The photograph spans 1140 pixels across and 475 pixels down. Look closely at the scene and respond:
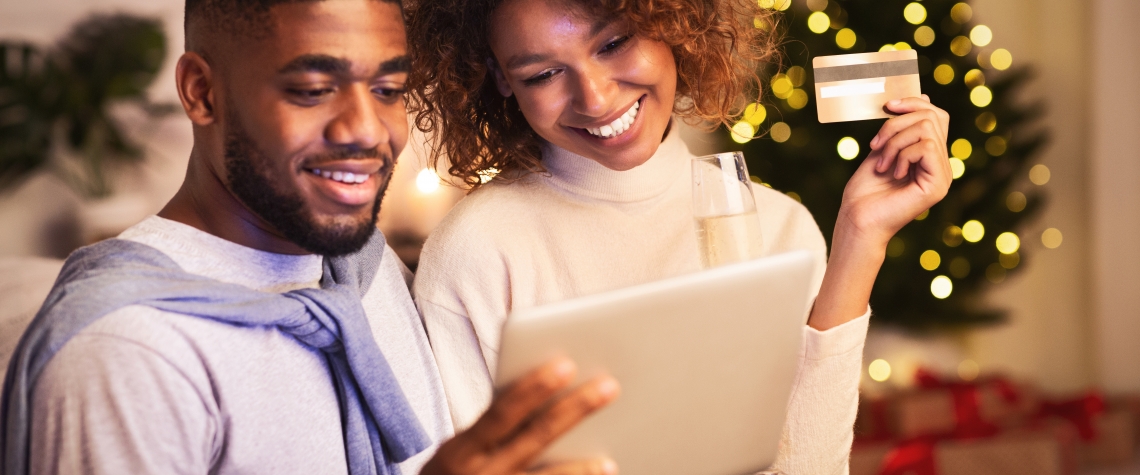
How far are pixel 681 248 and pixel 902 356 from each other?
7.34ft

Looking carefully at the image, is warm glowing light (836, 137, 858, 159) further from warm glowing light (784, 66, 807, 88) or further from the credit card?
the credit card

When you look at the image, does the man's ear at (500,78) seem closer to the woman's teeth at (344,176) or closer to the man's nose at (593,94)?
the man's nose at (593,94)

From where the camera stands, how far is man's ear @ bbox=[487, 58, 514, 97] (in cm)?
146

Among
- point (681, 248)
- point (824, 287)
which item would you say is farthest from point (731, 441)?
point (681, 248)

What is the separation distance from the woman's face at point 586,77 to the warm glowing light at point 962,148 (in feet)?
5.52

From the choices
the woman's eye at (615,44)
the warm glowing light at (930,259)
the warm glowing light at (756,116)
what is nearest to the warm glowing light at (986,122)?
the warm glowing light at (930,259)

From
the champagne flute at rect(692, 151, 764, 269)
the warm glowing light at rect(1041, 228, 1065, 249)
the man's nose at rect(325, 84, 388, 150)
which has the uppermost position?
the man's nose at rect(325, 84, 388, 150)

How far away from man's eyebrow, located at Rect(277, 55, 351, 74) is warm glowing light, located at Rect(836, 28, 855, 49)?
6.78ft

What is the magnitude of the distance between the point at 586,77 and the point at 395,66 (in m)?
0.38

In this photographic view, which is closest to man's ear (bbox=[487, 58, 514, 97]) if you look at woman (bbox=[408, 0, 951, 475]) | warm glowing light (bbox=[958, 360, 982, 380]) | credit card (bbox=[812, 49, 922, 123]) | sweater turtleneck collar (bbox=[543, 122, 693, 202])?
woman (bbox=[408, 0, 951, 475])

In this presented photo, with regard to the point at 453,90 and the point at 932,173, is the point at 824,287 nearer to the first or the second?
the point at 932,173

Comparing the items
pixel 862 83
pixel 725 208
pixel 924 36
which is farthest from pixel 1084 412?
pixel 725 208

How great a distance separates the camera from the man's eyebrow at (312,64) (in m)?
0.92

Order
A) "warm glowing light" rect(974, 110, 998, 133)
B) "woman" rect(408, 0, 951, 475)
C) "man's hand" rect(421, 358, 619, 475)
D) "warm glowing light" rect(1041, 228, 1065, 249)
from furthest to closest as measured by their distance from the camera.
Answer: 1. "warm glowing light" rect(1041, 228, 1065, 249)
2. "warm glowing light" rect(974, 110, 998, 133)
3. "woman" rect(408, 0, 951, 475)
4. "man's hand" rect(421, 358, 619, 475)
